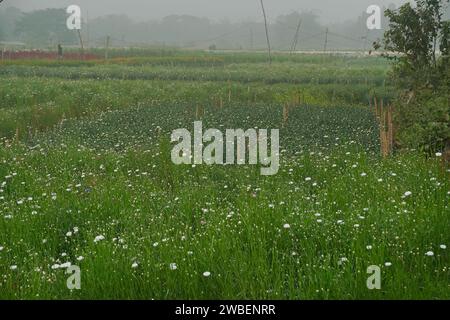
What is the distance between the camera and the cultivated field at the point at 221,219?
17.8 feet
